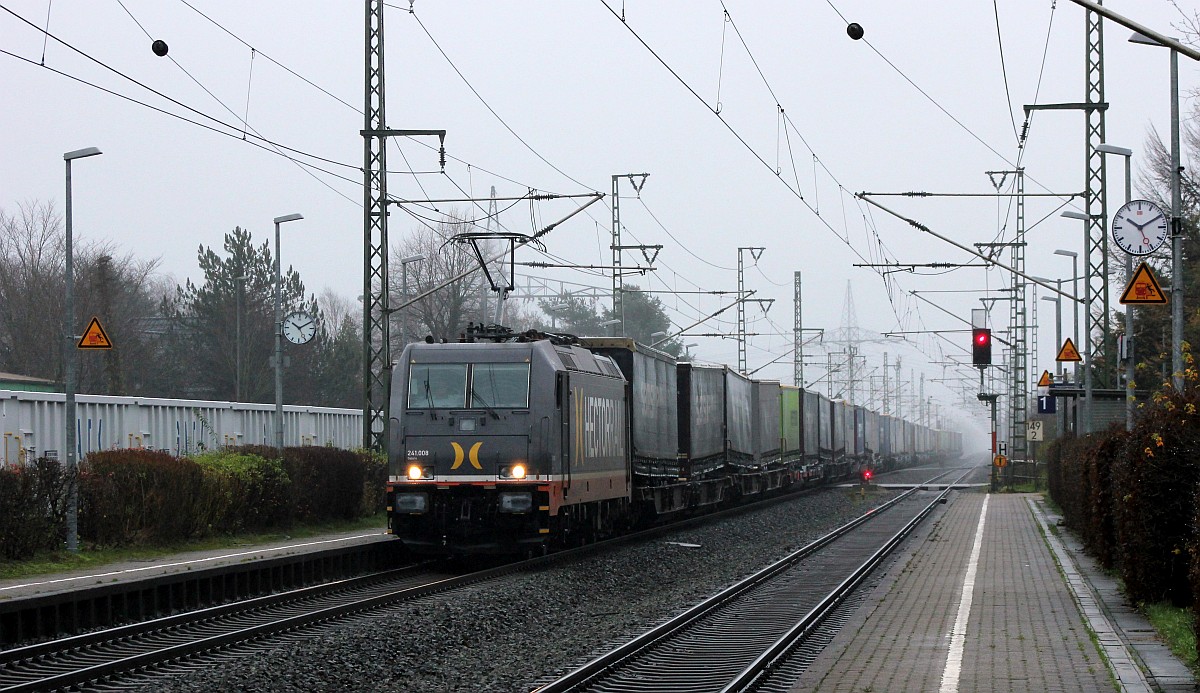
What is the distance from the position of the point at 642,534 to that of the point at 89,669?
16.4m

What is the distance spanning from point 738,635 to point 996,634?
246 cm

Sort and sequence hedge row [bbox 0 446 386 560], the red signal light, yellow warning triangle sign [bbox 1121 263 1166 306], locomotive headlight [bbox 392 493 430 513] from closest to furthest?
yellow warning triangle sign [bbox 1121 263 1166 306], hedge row [bbox 0 446 386 560], locomotive headlight [bbox 392 493 430 513], the red signal light

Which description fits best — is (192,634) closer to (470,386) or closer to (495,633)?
(495,633)

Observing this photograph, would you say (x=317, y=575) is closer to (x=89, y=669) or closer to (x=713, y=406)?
(x=89, y=669)

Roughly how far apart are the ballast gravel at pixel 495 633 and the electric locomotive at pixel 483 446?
1034mm

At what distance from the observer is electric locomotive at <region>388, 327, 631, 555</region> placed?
1922cm

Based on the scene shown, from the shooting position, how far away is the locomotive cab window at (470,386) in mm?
19547

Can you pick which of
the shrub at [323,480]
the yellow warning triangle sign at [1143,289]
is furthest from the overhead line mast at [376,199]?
the yellow warning triangle sign at [1143,289]

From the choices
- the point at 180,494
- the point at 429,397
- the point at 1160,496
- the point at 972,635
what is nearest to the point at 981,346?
the point at 429,397

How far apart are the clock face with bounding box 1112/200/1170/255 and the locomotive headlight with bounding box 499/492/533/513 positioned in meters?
8.84

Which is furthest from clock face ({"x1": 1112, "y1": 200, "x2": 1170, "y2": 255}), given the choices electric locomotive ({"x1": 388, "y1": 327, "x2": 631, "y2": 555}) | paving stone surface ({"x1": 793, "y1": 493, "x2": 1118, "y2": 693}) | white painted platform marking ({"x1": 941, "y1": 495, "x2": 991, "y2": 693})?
electric locomotive ({"x1": 388, "y1": 327, "x2": 631, "y2": 555})

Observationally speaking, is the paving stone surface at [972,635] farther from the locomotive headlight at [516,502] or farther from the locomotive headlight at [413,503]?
the locomotive headlight at [413,503]

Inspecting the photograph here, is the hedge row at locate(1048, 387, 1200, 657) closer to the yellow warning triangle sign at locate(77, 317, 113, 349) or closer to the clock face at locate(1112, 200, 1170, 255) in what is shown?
the clock face at locate(1112, 200, 1170, 255)

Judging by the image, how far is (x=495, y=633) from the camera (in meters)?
13.4
